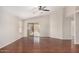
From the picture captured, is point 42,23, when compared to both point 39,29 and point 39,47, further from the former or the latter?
point 39,47

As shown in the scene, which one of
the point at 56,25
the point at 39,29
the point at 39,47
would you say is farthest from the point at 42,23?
the point at 39,47

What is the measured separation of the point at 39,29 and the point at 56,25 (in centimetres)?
33

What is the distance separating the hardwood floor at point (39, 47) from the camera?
2.10 metres

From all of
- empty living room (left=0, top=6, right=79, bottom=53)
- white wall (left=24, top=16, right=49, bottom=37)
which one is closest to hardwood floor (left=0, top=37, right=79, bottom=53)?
empty living room (left=0, top=6, right=79, bottom=53)

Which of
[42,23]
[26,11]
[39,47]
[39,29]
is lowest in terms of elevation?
[39,47]

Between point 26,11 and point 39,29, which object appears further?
point 39,29

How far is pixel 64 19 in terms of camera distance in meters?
2.40

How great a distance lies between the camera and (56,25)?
7.83ft

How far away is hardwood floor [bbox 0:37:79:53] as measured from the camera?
210 cm

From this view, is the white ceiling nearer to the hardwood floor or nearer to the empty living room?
the empty living room

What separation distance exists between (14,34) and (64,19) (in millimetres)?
968

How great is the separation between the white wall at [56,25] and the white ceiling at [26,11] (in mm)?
113

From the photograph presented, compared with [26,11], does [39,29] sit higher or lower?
lower
